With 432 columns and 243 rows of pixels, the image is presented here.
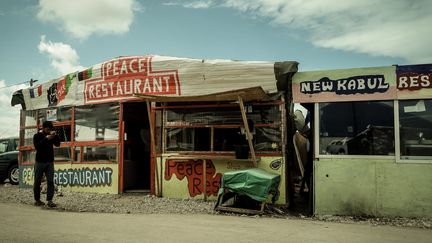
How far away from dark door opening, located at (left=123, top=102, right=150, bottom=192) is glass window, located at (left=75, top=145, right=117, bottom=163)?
0.40m

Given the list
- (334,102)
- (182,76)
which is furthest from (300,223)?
(182,76)

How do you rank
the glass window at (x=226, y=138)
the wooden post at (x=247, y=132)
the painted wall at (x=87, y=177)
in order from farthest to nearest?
the painted wall at (x=87, y=177), the glass window at (x=226, y=138), the wooden post at (x=247, y=132)

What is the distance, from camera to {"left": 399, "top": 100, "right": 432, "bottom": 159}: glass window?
25.2 ft

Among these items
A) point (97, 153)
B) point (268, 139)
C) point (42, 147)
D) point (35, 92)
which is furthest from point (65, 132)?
point (268, 139)

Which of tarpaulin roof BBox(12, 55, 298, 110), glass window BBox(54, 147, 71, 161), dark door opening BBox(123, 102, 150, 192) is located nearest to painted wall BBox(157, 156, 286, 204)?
dark door opening BBox(123, 102, 150, 192)

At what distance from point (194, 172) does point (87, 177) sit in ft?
11.9

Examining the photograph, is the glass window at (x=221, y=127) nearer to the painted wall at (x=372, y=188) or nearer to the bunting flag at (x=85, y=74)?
the painted wall at (x=372, y=188)

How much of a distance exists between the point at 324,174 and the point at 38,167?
6.52 metres

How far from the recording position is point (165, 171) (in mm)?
9914

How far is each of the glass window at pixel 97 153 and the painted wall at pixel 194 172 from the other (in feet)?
5.58

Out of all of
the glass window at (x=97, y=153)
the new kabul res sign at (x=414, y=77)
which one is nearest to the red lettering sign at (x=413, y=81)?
the new kabul res sign at (x=414, y=77)

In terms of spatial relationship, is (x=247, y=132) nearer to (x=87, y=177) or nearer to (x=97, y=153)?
(x=97, y=153)

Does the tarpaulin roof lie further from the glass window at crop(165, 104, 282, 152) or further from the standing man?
the standing man

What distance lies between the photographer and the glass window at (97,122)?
432 inches
